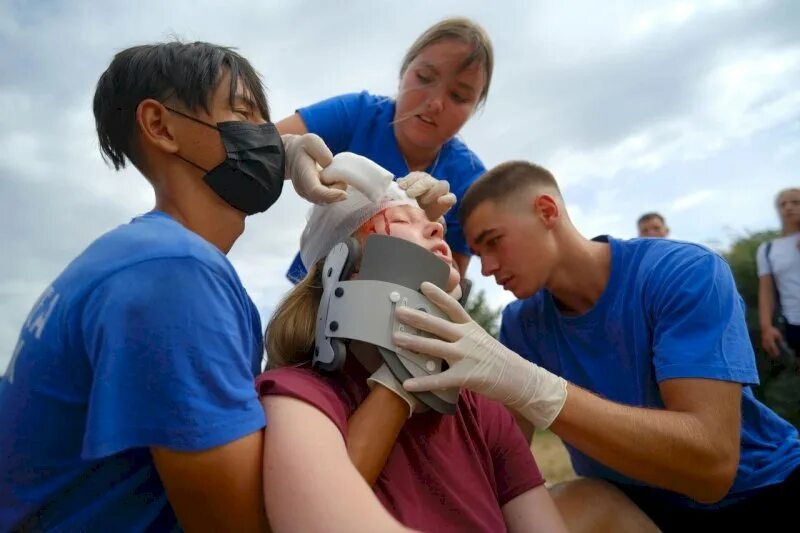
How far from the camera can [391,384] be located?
1.70 meters

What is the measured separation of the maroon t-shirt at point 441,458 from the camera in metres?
1.60

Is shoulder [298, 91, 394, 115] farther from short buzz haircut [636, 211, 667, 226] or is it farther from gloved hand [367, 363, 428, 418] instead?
short buzz haircut [636, 211, 667, 226]

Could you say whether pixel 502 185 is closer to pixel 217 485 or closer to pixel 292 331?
pixel 292 331

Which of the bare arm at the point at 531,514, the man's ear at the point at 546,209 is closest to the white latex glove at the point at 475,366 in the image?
the bare arm at the point at 531,514

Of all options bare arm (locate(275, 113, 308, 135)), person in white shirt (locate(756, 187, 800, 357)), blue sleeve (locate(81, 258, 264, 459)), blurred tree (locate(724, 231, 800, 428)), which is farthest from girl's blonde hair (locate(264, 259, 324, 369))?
blurred tree (locate(724, 231, 800, 428))

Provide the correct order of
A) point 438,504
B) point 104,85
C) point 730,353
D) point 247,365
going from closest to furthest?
point 247,365 < point 438,504 < point 104,85 < point 730,353

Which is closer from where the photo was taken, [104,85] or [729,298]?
[104,85]

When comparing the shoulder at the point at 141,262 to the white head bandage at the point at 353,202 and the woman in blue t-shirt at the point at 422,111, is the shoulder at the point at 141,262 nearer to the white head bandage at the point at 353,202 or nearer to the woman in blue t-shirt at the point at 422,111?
the white head bandage at the point at 353,202

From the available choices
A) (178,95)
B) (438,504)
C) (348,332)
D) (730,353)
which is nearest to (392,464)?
(438,504)

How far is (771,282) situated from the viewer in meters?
5.10

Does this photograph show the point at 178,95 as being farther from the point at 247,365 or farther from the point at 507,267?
the point at 507,267

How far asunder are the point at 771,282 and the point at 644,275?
3144 millimetres

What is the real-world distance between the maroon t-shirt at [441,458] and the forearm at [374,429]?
44mm

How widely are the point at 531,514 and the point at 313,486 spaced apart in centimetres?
91
